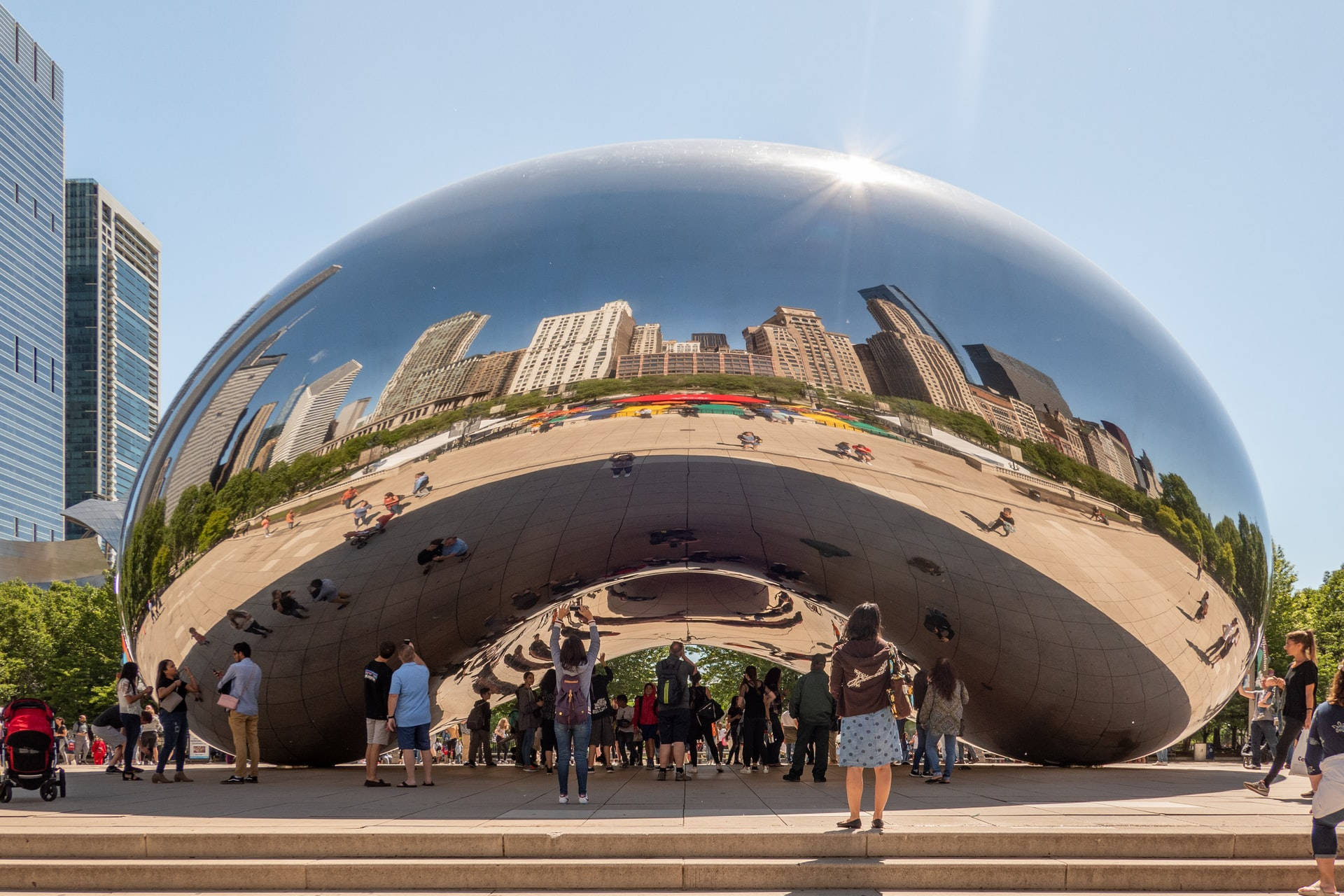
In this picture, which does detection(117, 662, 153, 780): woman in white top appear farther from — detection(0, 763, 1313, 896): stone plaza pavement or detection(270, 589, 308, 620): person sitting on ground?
detection(0, 763, 1313, 896): stone plaza pavement

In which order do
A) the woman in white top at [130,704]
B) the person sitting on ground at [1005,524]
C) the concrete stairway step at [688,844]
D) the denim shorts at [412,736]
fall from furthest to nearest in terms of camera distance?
the woman in white top at [130,704] < the denim shorts at [412,736] < the person sitting on ground at [1005,524] < the concrete stairway step at [688,844]

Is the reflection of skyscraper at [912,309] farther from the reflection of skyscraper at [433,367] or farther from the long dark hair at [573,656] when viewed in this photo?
the long dark hair at [573,656]

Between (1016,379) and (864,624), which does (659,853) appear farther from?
(1016,379)

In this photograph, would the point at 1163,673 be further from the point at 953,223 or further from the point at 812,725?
the point at 953,223

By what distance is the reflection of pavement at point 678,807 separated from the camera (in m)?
6.78

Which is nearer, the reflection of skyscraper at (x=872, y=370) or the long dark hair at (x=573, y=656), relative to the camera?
the long dark hair at (x=573, y=656)

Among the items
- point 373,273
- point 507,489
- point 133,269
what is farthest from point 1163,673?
point 133,269

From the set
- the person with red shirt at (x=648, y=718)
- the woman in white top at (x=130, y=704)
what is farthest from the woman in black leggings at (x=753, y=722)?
the woman in white top at (x=130, y=704)

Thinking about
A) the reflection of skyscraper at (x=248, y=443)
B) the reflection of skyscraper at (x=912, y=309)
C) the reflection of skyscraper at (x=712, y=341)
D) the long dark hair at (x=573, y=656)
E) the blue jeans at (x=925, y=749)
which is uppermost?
the reflection of skyscraper at (x=912, y=309)

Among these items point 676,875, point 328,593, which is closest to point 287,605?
point 328,593

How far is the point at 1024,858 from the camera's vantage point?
6.33 m

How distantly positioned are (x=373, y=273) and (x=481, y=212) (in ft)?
4.07

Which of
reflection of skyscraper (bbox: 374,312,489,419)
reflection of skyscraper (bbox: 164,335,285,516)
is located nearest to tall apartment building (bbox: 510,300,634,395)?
reflection of skyscraper (bbox: 374,312,489,419)

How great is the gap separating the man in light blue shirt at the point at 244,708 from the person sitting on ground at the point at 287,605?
58 cm
